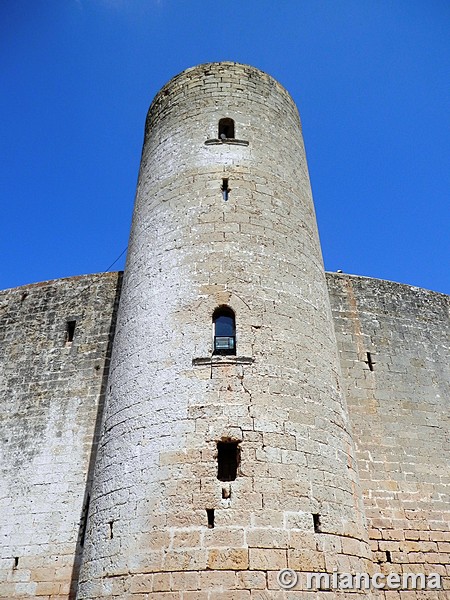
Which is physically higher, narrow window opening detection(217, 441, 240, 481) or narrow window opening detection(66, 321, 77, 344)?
narrow window opening detection(66, 321, 77, 344)

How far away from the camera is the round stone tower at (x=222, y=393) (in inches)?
Answer: 205

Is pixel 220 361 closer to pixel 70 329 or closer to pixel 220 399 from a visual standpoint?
pixel 220 399

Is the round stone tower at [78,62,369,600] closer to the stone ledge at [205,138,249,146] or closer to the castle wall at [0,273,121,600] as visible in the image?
the stone ledge at [205,138,249,146]

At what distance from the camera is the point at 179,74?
9992mm

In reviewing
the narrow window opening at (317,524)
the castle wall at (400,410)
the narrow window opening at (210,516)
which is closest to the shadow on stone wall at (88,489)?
the narrow window opening at (210,516)

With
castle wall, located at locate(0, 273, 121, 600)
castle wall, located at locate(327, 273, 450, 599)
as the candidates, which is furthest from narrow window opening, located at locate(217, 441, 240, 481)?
castle wall, located at locate(327, 273, 450, 599)

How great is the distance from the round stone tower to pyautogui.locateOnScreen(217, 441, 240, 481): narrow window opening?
0.01 meters

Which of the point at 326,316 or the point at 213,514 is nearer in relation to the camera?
the point at 213,514

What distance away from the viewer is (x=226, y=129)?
905 centimetres

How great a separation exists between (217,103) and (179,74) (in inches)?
60.6

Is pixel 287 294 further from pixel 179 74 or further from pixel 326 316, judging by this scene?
pixel 179 74

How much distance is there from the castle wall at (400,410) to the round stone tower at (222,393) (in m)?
2.18

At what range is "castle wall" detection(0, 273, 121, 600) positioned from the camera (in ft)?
25.5

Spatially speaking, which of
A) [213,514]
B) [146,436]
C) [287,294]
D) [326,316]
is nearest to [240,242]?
[287,294]
